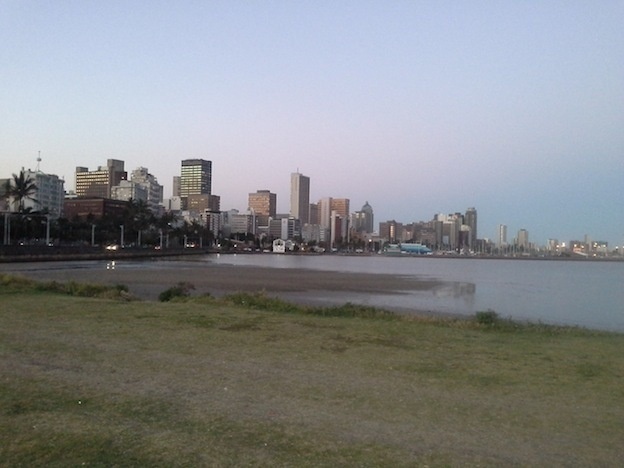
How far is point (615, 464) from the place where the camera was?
5.50 metres

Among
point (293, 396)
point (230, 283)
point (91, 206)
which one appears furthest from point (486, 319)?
point (91, 206)

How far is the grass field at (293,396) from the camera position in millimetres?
5449

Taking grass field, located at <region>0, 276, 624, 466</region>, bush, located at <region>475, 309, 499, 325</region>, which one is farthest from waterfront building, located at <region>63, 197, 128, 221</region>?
grass field, located at <region>0, 276, 624, 466</region>

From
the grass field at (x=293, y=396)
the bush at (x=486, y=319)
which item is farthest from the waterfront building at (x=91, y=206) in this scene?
the grass field at (x=293, y=396)

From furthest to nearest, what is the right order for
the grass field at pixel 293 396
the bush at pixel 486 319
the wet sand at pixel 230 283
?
the wet sand at pixel 230 283 < the bush at pixel 486 319 < the grass field at pixel 293 396

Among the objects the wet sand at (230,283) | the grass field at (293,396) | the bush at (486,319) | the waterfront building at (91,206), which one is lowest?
the wet sand at (230,283)

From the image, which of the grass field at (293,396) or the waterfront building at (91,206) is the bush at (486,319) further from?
the waterfront building at (91,206)

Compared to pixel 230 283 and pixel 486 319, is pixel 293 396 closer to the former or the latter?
pixel 486 319

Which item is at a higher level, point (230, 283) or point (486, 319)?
point (486, 319)

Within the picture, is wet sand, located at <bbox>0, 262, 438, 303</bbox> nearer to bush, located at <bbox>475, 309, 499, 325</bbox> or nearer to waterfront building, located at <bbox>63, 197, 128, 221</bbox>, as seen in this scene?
bush, located at <bbox>475, 309, 499, 325</bbox>

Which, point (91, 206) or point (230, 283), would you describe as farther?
point (91, 206)

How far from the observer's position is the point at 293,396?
7523mm

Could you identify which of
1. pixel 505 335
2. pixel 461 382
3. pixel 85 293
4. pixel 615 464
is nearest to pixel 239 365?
pixel 461 382

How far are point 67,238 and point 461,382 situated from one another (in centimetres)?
11920
